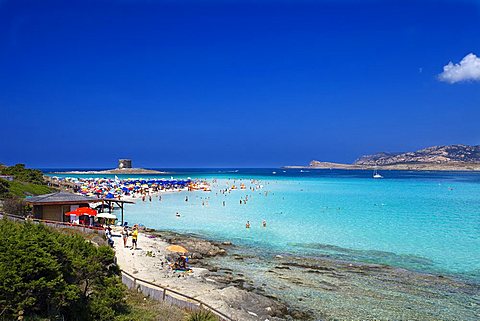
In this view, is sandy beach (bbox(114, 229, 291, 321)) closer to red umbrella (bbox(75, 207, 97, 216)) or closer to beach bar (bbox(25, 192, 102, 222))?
red umbrella (bbox(75, 207, 97, 216))

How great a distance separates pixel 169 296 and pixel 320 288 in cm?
742

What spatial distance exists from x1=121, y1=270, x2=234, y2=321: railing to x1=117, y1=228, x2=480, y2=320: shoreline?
1.68 metres

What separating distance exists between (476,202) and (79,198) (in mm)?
53121

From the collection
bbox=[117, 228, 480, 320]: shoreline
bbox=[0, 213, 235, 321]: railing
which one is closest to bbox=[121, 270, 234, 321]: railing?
bbox=[0, 213, 235, 321]: railing

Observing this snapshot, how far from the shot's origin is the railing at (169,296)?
11.2 metres

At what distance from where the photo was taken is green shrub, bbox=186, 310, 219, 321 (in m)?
10.1

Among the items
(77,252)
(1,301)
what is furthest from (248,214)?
(1,301)

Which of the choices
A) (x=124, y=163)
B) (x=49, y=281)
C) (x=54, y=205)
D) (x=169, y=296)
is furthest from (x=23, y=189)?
(x=124, y=163)

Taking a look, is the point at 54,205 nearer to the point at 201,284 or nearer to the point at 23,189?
the point at 201,284

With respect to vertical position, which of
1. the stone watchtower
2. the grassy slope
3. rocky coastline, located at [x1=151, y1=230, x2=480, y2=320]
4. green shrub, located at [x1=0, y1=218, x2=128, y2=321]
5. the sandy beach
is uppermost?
the stone watchtower

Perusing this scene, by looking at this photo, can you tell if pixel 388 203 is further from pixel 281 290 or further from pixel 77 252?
pixel 77 252

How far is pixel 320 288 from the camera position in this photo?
16422mm

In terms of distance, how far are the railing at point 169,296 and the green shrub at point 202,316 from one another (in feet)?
0.85

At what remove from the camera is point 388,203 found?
173ft
